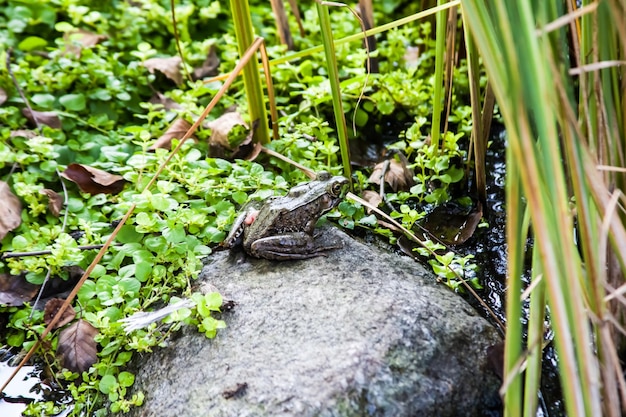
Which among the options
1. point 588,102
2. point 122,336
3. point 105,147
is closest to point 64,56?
point 105,147

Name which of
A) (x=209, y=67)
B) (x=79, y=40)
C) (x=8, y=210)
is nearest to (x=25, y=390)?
(x=8, y=210)

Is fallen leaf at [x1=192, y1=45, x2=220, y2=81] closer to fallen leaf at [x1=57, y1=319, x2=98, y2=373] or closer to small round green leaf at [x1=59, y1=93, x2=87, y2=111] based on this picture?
small round green leaf at [x1=59, y1=93, x2=87, y2=111]

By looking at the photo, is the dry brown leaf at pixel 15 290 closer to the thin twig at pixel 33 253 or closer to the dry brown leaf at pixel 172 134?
the thin twig at pixel 33 253

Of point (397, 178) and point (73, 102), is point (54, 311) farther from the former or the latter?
point (397, 178)

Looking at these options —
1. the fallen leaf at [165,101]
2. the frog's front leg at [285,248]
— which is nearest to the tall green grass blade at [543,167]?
the frog's front leg at [285,248]

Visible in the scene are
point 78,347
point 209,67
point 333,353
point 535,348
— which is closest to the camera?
point 535,348

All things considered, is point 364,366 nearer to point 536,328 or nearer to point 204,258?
point 536,328
